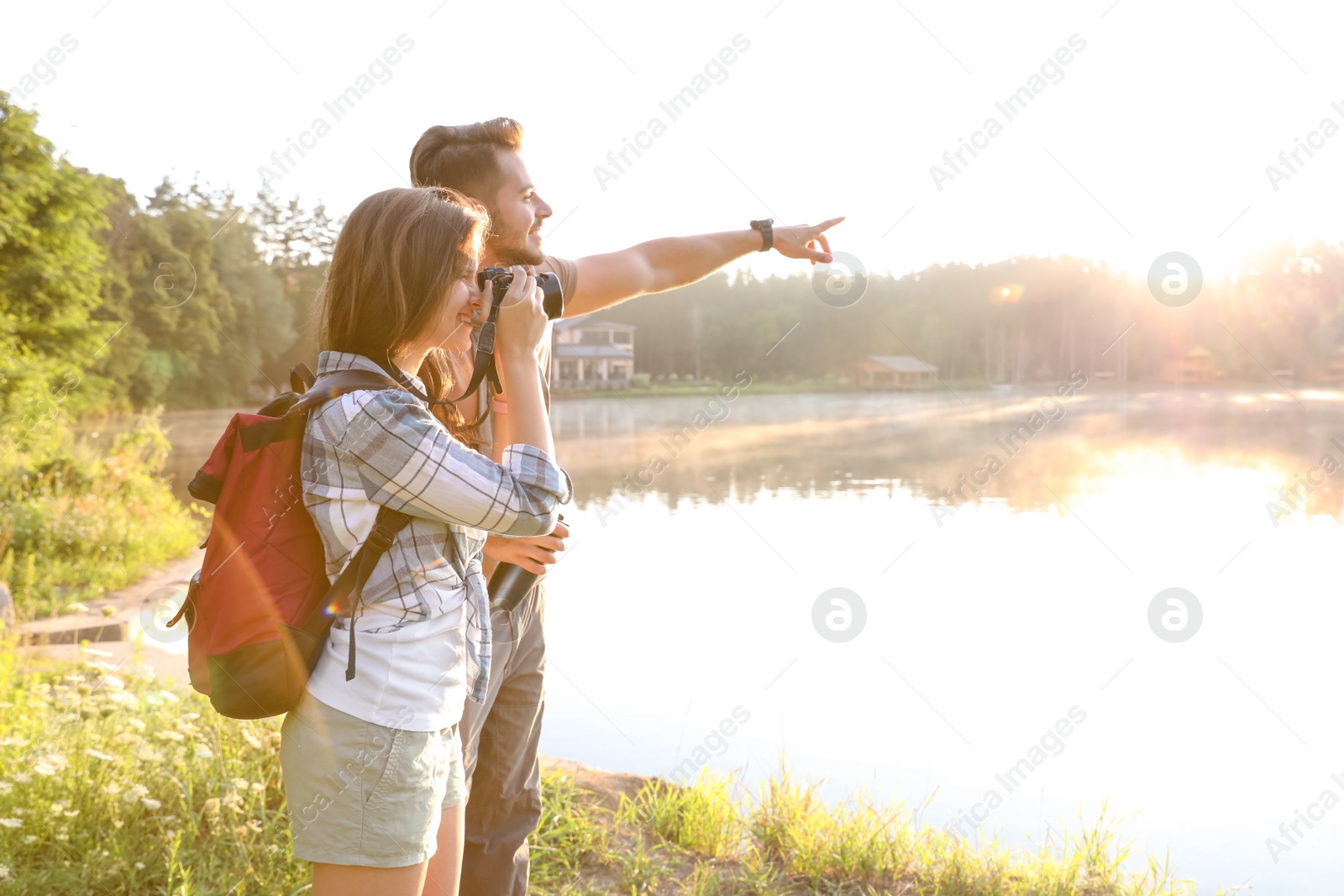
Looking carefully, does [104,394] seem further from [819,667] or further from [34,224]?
[819,667]

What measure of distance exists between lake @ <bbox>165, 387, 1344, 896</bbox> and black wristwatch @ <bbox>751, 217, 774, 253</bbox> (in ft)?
5.62

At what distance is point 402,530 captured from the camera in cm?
139

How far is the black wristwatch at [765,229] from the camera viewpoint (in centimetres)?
277

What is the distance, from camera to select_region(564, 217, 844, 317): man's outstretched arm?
2.37 meters

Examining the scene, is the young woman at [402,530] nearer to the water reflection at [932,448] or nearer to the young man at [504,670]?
the young man at [504,670]

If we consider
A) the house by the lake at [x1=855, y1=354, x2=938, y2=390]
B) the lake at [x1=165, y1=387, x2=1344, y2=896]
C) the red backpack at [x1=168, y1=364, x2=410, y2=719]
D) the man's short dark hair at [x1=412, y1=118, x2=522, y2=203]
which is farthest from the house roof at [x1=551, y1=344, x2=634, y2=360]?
the red backpack at [x1=168, y1=364, x2=410, y2=719]

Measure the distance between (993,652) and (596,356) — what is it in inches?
2059

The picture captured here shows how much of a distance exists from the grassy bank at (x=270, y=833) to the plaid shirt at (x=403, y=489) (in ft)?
4.51

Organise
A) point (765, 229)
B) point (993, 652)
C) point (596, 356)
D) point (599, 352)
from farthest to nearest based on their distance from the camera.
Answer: point (599, 352) → point (596, 356) → point (993, 652) → point (765, 229)

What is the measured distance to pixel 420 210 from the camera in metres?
1.40

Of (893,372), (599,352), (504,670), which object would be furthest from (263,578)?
(893,372)

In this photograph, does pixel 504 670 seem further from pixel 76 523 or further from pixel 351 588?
pixel 76 523

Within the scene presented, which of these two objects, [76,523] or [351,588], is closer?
[351,588]

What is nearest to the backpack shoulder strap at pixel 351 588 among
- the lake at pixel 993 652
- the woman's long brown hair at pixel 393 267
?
the woman's long brown hair at pixel 393 267
